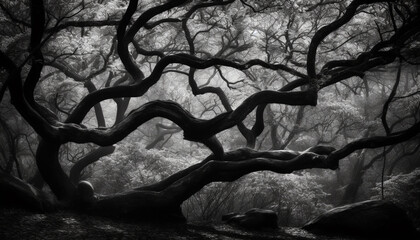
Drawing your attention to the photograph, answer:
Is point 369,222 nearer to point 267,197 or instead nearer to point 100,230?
point 267,197

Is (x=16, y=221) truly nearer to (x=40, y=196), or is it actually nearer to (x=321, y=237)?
(x=40, y=196)

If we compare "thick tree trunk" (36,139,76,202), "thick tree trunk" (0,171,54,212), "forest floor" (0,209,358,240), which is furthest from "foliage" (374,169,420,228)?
"thick tree trunk" (0,171,54,212)

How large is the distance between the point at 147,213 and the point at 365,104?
55.3 ft

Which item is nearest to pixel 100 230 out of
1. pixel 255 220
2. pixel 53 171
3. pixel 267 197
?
pixel 53 171

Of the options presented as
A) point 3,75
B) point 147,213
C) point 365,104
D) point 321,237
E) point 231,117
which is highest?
point 365,104

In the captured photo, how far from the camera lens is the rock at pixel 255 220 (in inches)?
305

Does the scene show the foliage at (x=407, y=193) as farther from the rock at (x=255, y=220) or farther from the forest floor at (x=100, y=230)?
the rock at (x=255, y=220)

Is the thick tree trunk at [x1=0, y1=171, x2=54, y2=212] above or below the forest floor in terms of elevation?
above

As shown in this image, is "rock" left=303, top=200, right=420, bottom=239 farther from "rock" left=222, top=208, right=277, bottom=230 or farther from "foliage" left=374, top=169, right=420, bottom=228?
"foliage" left=374, top=169, right=420, bottom=228

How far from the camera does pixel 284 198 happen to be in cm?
1126

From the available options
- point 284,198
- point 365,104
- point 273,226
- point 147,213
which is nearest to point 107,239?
point 147,213

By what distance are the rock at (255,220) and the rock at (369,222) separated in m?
1.07

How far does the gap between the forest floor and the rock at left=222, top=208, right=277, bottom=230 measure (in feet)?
1.01

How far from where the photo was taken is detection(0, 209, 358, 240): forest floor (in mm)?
5133
